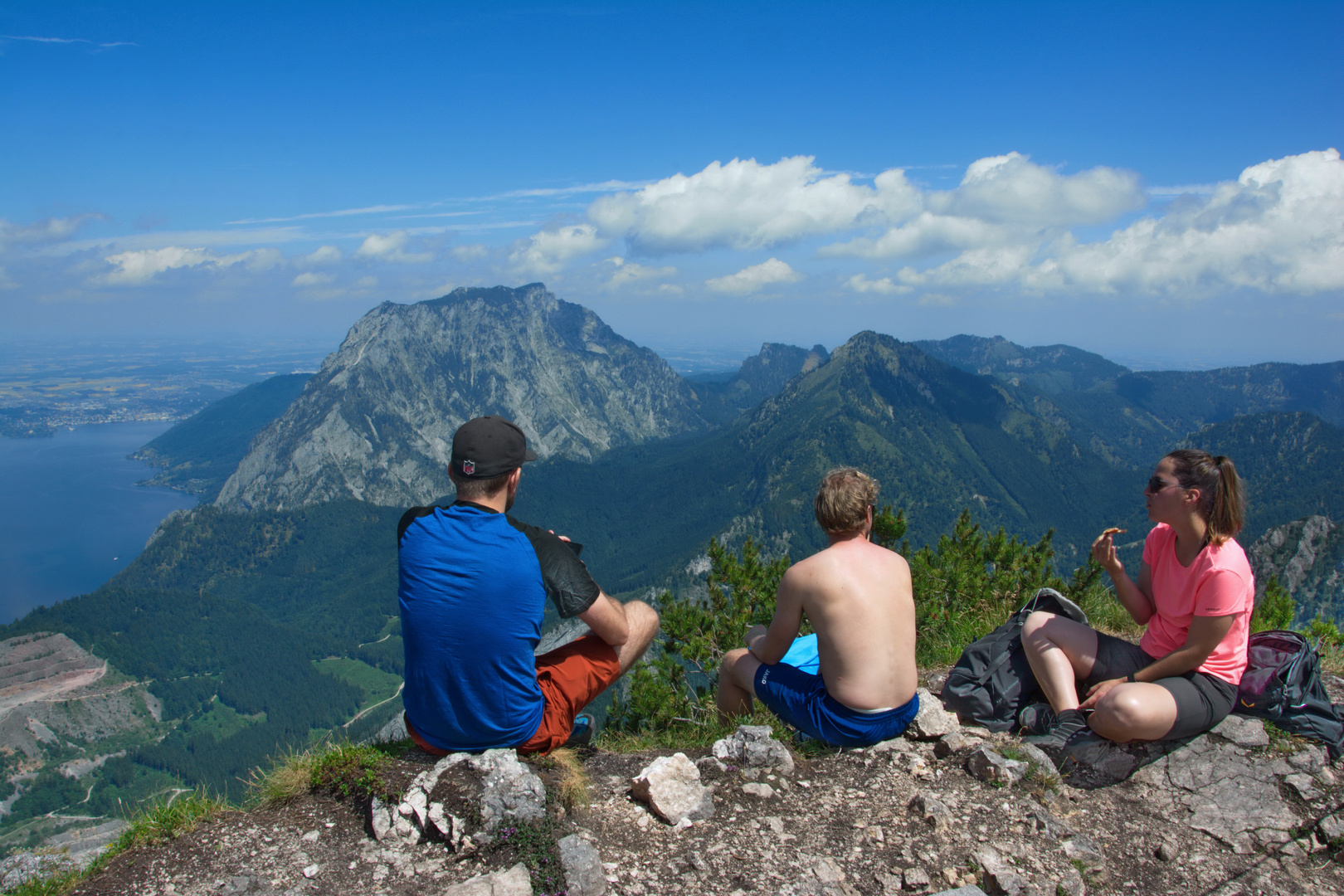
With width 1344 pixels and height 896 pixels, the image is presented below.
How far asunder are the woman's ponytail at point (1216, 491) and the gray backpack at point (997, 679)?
5.18ft

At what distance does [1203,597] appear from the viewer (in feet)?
19.2

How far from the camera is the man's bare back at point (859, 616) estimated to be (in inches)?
222

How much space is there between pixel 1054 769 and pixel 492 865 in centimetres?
481

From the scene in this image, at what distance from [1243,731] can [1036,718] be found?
177cm

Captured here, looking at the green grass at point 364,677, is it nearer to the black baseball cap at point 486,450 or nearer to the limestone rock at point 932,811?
the black baseball cap at point 486,450

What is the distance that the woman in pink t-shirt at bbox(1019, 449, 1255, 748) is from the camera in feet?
18.9

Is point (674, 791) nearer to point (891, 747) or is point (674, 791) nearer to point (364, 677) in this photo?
point (891, 747)

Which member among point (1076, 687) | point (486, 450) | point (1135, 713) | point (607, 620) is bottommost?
point (1076, 687)

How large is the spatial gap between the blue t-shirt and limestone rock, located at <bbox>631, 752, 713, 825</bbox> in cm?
115

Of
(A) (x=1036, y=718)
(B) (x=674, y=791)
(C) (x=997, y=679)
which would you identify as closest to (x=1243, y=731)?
(A) (x=1036, y=718)

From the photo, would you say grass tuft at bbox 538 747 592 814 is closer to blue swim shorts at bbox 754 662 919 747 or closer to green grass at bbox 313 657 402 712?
blue swim shorts at bbox 754 662 919 747

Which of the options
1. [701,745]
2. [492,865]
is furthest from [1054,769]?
[492,865]

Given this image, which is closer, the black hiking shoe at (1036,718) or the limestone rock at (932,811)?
the limestone rock at (932,811)

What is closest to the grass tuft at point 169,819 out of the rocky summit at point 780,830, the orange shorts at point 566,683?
the rocky summit at point 780,830
